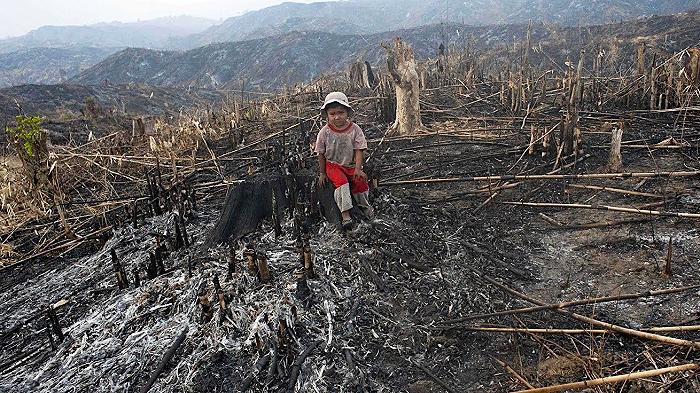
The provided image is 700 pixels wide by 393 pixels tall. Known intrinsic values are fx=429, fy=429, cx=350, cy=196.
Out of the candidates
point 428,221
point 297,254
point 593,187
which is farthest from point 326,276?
point 593,187

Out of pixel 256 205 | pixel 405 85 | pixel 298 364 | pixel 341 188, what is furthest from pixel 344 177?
pixel 405 85

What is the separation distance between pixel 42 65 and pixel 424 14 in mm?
51215

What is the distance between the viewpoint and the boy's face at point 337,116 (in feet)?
13.0

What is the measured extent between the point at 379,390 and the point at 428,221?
2.07 meters

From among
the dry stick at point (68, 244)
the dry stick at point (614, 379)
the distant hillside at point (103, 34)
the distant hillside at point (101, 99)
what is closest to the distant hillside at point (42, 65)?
the distant hillside at point (101, 99)

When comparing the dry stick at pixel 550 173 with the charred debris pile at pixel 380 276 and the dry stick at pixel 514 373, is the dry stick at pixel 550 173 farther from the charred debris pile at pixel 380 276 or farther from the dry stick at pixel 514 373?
the dry stick at pixel 514 373

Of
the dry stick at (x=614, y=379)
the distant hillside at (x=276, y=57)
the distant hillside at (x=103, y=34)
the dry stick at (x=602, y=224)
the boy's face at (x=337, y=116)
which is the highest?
the distant hillside at (x=103, y=34)

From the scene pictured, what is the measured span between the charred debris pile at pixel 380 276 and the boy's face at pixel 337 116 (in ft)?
2.31

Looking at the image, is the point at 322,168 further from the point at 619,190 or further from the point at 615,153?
the point at 615,153

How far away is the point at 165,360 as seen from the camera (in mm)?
2807

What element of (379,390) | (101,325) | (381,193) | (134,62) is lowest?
(379,390)

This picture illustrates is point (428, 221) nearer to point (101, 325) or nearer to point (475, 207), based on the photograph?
point (475, 207)

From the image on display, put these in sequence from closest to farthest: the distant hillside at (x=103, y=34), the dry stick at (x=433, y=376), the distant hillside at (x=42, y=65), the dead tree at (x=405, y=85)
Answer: the dry stick at (x=433, y=376)
the dead tree at (x=405, y=85)
the distant hillside at (x=42, y=65)
the distant hillside at (x=103, y=34)

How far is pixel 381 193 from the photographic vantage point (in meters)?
4.84
